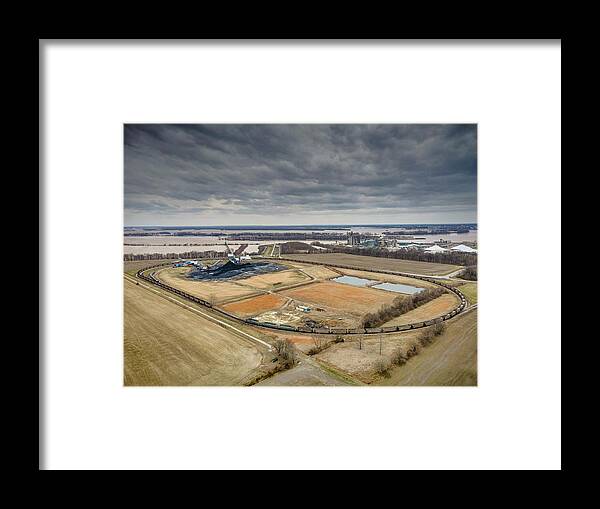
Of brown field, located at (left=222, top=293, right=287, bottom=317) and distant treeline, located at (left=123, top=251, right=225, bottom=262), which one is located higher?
distant treeline, located at (left=123, top=251, right=225, bottom=262)

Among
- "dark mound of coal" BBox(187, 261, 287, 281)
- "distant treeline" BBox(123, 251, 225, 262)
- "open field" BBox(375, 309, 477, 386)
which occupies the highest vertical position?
"distant treeline" BBox(123, 251, 225, 262)

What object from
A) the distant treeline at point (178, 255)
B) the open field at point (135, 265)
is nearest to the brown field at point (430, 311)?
the distant treeline at point (178, 255)

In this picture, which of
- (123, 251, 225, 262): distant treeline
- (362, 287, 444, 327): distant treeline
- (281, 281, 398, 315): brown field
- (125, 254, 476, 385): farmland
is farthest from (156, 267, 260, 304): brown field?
(362, 287, 444, 327): distant treeline

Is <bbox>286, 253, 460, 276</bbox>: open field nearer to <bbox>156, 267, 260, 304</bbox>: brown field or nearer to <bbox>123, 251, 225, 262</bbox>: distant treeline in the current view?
<bbox>156, 267, 260, 304</bbox>: brown field

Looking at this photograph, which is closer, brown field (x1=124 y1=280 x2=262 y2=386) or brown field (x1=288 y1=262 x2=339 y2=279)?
brown field (x1=124 y1=280 x2=262 y2=386)

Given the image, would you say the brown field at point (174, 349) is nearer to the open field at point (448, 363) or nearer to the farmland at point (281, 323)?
the farmland at point (281, 323)
